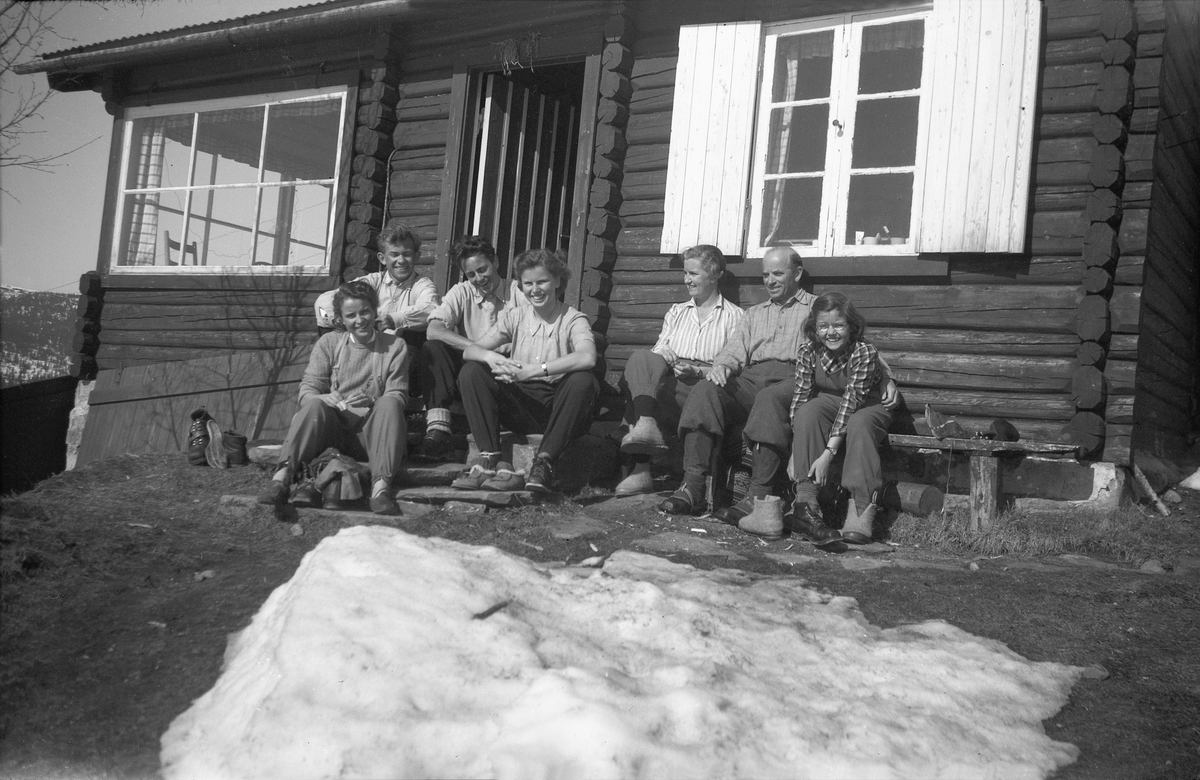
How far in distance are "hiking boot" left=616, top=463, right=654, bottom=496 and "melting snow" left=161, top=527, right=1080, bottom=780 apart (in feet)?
5.98

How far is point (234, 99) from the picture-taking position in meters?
7.79

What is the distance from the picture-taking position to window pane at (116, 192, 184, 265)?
8320mm

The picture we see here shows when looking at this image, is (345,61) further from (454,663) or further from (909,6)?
→ (454,663)

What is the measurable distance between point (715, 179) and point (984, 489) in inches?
93.6

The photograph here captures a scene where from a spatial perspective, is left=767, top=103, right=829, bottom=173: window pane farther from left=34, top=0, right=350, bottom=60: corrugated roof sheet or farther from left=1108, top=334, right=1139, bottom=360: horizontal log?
left=34, top=0, right=350, bottom=60: corrugated roof sheet

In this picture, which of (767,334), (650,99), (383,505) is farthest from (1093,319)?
(383,505)

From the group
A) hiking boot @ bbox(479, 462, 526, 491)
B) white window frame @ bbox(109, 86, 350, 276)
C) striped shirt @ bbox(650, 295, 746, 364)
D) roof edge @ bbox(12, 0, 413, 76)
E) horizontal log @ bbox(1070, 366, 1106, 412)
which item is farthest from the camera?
white window frame @ bbox(109, 86, 350, 276)

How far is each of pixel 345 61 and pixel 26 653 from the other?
18.4 feet

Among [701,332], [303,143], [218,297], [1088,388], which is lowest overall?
[1088,388]

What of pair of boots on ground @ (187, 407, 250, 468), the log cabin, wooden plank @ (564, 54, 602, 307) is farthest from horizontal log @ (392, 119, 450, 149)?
pair of boots on ground @ (187, 407, 250, 468)

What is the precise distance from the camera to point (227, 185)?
7.75 metres

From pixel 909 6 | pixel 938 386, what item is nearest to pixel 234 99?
pixel 909 6

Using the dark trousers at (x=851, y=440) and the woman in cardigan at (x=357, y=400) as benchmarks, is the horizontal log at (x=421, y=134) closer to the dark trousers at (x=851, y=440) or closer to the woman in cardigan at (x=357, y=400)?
the woman in cardigan at (x=357, y=400)

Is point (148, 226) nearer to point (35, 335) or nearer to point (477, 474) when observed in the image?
point (35, 335)
